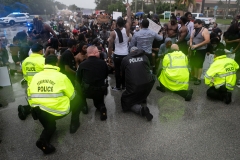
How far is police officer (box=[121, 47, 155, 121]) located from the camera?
4203 mm

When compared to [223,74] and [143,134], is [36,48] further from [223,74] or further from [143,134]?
[223,74]

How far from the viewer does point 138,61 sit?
4277 millimetres

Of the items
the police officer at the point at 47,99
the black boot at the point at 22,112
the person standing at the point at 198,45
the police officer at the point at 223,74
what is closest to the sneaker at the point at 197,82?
the person standing at the point at 198,45

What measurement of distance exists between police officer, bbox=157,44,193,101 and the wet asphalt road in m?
0.29

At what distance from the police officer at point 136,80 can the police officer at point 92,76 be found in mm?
496

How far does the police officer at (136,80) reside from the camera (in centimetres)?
420

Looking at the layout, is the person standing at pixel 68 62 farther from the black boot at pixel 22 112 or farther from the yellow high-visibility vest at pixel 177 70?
the yellow high-visibility vest at pixel 177 70

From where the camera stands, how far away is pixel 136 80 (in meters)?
4.19

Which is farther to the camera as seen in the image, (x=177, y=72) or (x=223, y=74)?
(x=177, y=72)

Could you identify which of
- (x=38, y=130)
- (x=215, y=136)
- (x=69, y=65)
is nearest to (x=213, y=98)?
(x=215, y=136)

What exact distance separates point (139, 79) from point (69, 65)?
5.49ft

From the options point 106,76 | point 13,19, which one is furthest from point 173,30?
point 13,19

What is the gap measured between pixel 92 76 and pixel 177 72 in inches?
84.8

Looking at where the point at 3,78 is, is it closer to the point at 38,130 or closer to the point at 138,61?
the point at 38,130
